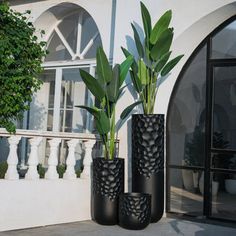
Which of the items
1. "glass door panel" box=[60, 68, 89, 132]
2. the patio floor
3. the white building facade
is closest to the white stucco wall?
the white building facade

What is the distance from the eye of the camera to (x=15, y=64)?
5855mm

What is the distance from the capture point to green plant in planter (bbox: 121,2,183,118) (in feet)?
20.0

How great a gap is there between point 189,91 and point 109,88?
147cm

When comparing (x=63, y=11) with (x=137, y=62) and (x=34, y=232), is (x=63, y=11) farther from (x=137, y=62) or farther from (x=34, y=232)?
(x=34, y=232)

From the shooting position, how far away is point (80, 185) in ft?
20.7

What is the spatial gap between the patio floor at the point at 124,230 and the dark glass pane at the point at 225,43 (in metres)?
2.54

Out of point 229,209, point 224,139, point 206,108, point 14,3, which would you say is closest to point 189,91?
point 206,108

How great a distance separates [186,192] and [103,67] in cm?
239

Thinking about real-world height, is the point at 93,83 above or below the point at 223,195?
above

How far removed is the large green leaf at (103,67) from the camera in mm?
6016

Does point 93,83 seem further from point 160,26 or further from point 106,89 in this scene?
point 160,26

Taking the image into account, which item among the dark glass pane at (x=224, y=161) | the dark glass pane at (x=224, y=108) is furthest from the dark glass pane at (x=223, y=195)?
the dark glass pane at (x=224, y=108)

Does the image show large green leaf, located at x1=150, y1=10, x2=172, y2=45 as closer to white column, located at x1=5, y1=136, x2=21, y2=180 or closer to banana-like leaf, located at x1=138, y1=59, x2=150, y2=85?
banana-like leaf, located at x1=138, y1=59, x2=150, y2=85

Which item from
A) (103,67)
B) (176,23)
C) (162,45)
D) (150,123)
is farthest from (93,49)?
(150,123)
